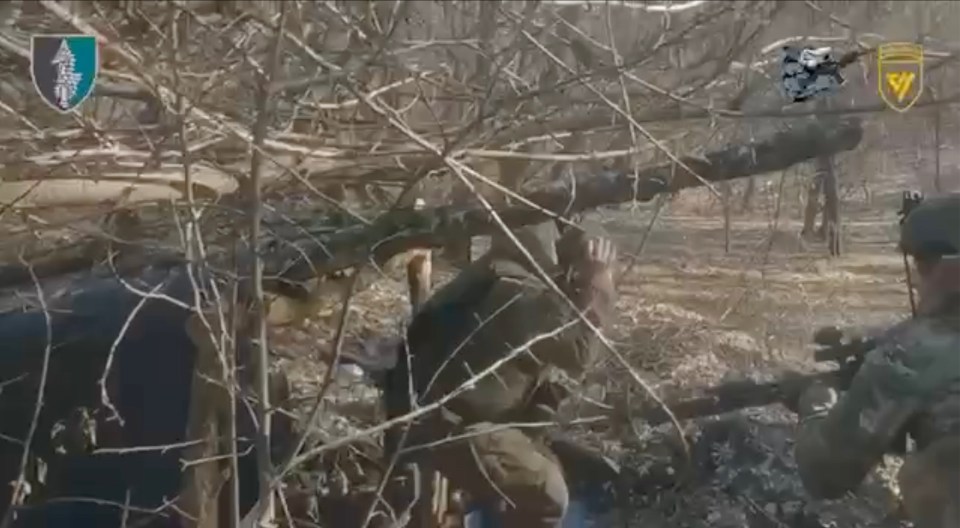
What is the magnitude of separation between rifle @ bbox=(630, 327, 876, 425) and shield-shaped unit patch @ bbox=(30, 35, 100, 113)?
88 centimetres

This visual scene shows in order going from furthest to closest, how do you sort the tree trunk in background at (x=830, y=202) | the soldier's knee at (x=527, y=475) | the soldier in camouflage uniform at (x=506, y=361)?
the soldier's knee at (x=527, y=475) < the soldier in camouflage uniform at (x=506, y=361) < the tree trunk in background at (x=830, y=202)

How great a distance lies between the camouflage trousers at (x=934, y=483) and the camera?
1817 mm

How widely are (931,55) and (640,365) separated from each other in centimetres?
57

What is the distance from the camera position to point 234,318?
6.29ft

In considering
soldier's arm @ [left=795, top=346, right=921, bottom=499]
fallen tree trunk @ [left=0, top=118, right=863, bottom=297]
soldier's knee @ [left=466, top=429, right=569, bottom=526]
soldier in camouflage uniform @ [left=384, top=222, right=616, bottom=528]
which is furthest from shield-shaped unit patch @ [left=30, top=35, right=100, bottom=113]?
soldier's arm @ [left=795, top=346, right=921, bottom=499]

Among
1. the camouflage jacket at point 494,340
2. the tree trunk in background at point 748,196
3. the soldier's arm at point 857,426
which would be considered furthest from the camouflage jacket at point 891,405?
the camouflage jacket at point 494,340

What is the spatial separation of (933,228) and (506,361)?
0.61 meters

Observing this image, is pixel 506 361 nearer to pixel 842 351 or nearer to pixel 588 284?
pixel 588 284

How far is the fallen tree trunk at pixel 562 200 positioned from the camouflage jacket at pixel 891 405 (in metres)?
0.27

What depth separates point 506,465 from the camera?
217 cm

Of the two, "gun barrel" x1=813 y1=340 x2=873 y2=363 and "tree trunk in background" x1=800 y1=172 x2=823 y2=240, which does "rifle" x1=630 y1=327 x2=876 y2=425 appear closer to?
"gun barrel" x1=813 y1=340 x2=873 y2=363

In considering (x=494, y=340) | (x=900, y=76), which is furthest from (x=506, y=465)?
(x=900, y=76)

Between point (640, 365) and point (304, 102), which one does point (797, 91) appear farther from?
point (304, 102)

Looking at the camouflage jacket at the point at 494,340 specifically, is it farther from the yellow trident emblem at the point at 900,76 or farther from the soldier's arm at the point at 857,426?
the yellow trident emblem at the point at 900,76
